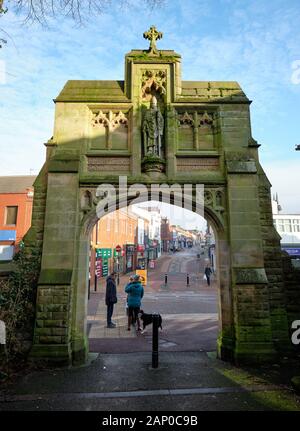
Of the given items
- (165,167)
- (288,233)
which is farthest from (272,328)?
(288,233)

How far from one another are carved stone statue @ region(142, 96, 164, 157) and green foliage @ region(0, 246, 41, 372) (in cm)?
392

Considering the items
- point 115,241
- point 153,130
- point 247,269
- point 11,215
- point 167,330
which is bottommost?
point 167,330

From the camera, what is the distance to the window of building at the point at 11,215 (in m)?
27.2

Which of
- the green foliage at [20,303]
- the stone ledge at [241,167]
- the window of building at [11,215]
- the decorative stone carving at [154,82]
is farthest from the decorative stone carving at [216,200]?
the window of building at [11,215]

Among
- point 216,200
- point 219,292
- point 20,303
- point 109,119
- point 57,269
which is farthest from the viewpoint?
point 109,119

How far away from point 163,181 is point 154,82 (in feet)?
9.69

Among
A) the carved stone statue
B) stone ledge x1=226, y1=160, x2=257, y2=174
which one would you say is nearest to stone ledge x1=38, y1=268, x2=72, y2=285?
the carved stone statue

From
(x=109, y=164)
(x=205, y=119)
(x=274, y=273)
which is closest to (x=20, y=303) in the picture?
(x=109, y=164)

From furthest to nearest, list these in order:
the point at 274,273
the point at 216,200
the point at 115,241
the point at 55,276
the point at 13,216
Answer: the point at 115,241 → the point at 13,216 → the point at 216,200 → the point at 274,273 → the point at 55,276

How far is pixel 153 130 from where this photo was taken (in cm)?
742

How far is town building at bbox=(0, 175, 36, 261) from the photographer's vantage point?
1041 inches

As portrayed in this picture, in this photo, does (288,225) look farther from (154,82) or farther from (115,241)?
(154,82)

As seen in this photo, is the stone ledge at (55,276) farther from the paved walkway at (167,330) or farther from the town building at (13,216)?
the town building at (13,216)

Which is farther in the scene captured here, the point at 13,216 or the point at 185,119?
the point at 13,216
